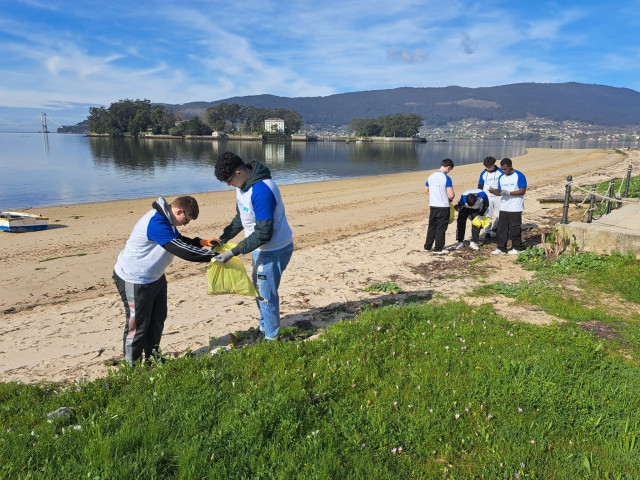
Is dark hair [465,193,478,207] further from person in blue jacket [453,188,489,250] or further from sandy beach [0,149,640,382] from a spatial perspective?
sandy beach [0,149,640,382]

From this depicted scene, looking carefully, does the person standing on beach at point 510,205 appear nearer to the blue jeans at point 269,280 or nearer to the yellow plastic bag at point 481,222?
the yellow plastic bag at point 481,222

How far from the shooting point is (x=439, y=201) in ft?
30.6

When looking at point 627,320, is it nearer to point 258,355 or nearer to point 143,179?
point 258,355

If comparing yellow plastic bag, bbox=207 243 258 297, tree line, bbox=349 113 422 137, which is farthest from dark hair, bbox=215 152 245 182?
tree line, bbox=349 113 422 137

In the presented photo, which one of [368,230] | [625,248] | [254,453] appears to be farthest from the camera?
[368,230]

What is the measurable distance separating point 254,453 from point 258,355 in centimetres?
147

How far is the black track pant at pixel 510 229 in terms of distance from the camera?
9.23 meters

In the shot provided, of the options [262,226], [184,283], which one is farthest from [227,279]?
[184,283]

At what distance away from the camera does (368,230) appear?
13680 millimetres

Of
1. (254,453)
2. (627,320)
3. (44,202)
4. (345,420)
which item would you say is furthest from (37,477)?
(44,202)

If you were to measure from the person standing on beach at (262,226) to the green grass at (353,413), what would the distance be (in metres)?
0.51

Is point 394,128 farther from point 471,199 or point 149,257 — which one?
point 149,257

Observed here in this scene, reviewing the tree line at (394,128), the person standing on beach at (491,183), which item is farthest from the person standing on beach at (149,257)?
the tree line at (394,128)

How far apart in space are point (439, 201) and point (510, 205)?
4.92 feet
